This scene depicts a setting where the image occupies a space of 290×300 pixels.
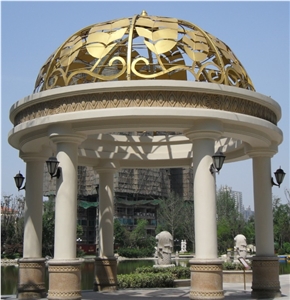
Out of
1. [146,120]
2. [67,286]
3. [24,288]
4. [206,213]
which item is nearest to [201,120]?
[146,120]

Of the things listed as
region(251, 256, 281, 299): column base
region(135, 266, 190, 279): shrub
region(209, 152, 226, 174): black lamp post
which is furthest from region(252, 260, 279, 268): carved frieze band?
region(135, 266, 190, 279): shrub

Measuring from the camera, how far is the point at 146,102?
39.5ft

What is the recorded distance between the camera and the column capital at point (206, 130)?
12.3m

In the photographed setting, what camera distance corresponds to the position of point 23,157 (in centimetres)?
1562

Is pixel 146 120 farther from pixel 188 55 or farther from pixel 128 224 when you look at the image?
pixel 128 224

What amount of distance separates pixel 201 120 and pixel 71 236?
4.25 meters

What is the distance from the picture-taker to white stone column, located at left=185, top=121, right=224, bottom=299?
1166 cm

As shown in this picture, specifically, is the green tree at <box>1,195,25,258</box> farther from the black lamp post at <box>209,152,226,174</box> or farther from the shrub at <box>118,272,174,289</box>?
the black lamp post at <box>209,152,226,174</box>

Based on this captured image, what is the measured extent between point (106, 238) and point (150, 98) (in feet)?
22.6

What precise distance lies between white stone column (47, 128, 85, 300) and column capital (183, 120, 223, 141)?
2.88 meters

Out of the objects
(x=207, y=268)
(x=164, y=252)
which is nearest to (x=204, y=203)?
A: (x=207, y=268)

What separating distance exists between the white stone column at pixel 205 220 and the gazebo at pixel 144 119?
24mm

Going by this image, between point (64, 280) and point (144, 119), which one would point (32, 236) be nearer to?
point (64, 280)

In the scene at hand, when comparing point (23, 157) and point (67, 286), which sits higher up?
point (23, 157)
